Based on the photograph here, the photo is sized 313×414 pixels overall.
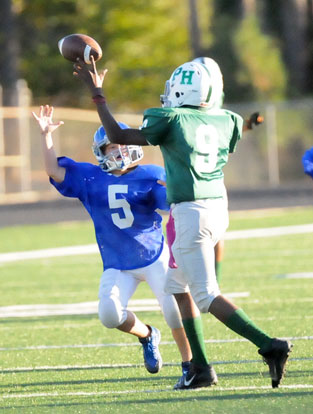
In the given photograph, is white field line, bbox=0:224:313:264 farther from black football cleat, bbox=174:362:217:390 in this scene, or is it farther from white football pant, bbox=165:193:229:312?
white football pant, bbox=165:193:229:312

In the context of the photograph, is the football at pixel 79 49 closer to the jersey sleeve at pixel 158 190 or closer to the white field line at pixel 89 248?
the jersey sleeve at pixel 158 190

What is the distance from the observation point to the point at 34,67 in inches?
1508

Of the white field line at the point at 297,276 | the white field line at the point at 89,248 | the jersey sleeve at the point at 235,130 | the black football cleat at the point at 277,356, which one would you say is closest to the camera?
the black football cleat at the point at 277,356

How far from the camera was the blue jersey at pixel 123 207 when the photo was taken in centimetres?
597

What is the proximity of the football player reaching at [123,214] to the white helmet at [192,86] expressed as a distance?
669 millimetres

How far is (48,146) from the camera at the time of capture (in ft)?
19.6

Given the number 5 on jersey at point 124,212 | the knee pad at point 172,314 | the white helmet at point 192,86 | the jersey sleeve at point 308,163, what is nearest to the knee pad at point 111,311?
the knee pad at point 172,314

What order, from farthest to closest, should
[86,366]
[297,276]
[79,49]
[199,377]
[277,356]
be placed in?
[297,276] < [86,366] < [79,49] < [199,377] < [277,356]

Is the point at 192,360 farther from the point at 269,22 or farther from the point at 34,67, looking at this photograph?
the point at 34,67

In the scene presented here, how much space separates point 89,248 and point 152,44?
95.7 feet

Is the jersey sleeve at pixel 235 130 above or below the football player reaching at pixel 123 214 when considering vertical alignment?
above

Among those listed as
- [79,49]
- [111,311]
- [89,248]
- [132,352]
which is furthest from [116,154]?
[89,248]

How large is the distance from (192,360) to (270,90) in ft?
84.3

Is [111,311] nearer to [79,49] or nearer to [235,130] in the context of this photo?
[235,130]
